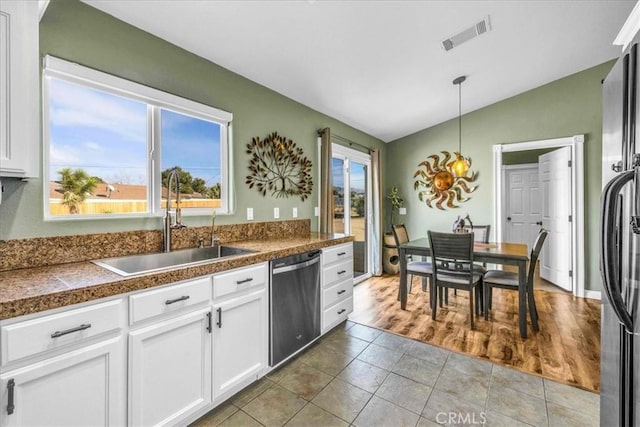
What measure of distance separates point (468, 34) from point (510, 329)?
2.76 meters

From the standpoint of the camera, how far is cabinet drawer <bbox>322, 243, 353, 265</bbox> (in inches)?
102

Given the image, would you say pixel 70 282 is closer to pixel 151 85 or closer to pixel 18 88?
pixel 18 88

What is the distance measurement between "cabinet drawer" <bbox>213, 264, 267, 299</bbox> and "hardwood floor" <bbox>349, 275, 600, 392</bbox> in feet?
4.98

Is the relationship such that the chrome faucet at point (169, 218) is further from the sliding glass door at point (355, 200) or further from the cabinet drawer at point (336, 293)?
the sliding glass door at point (355, 200)

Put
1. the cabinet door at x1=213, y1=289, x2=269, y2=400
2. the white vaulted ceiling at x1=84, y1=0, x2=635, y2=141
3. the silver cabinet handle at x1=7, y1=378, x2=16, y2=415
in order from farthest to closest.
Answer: the white vaulted ceiling at x1=84, y1=0, x2=635, y2=141 < the cabinet door at x1=213, y1=289, x2=269, y2=400 < the silver cabinet handle at x1=7, y1=378, x2=16, y2=415

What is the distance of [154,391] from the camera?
4.67 feet

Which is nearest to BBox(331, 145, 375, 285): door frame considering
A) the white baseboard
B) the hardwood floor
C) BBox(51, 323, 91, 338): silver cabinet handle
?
the hardwood floor

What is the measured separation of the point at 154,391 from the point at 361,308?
2376 millimetres

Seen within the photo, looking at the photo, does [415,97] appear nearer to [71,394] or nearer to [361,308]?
[361,308]

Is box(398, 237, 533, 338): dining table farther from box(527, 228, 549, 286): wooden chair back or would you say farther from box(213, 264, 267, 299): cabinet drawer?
box(213, 264, 267, 299): cabinet drawer

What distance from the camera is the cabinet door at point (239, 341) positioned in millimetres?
1710

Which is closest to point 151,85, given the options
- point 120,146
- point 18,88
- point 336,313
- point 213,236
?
point 120,146

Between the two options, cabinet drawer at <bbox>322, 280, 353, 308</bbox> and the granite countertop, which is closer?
the granite countertop

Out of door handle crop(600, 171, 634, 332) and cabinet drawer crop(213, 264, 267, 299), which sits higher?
door handle crop(600, 171, 634, 332)
